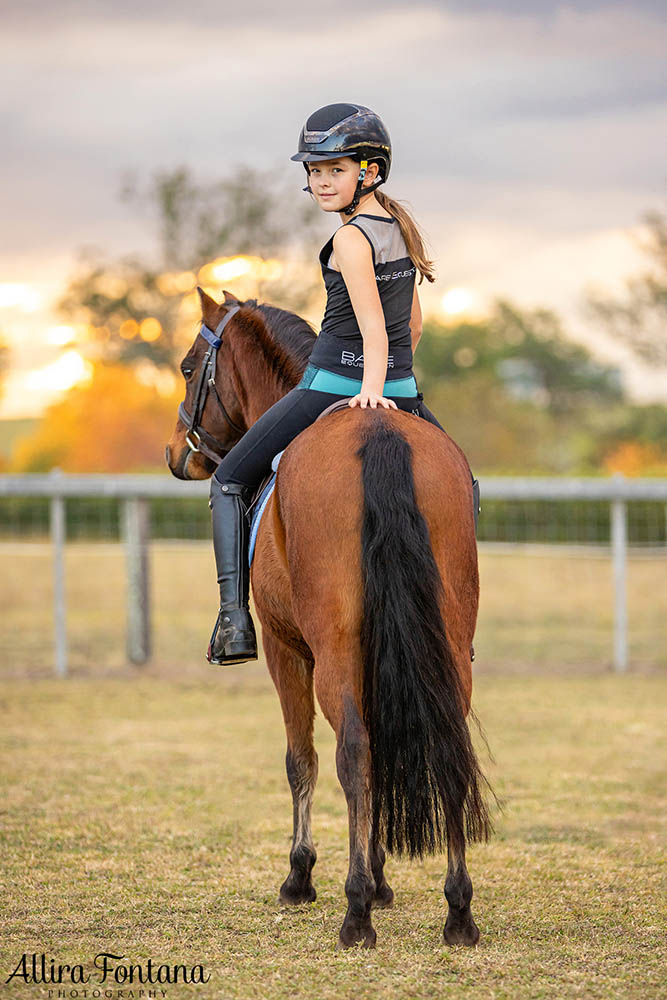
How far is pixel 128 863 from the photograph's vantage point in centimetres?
474

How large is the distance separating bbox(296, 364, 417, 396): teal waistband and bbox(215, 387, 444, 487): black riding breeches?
0.05ft

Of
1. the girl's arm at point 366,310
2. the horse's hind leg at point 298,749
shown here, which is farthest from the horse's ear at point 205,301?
the horse's hind leg at point 298,749

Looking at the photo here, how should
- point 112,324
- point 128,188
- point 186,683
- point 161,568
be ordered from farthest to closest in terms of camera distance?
point 112,324 < point 128,188 < point 161,568 < point 186,683

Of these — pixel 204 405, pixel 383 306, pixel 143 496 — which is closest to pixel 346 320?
pixel 383 306

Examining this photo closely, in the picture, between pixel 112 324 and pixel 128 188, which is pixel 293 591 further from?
pixel 112 324

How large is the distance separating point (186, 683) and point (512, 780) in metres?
4.53

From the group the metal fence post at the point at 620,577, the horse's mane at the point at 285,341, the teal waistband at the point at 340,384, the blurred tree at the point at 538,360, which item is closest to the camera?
the teal waistband at the point at 340,384

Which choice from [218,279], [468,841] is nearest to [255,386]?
[468,841]

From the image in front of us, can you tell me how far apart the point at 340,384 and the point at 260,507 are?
542 millimetres

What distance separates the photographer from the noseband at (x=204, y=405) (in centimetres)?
482

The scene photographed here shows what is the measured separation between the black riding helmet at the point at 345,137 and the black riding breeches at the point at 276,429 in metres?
0.69

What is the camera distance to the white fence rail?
1043 centimetres

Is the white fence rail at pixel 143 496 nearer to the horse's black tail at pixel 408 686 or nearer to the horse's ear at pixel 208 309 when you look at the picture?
the horse's ear at pixel 208 309

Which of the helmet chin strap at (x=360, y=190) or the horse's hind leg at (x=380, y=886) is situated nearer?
the helmet chin strap at (x=360, y=190)
